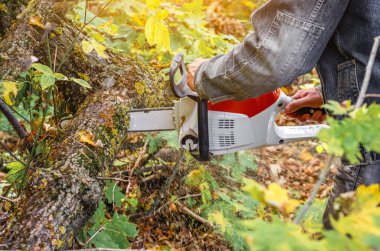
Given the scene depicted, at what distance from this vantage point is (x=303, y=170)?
3777 mm

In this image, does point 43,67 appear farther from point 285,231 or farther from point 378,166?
point 378,166

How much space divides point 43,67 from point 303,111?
138 cm

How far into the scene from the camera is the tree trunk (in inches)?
59.6

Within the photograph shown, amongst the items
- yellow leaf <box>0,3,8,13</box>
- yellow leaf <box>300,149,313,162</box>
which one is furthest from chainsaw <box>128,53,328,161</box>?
yellow leaf <box>300,149,313,162</box>

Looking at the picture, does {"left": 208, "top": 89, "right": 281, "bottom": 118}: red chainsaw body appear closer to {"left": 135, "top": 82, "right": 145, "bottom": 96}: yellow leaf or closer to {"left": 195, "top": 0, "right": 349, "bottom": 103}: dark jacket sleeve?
{"left": 195, "top": 0, "right": 349, "bottom": 103}: dark jacket sleeve

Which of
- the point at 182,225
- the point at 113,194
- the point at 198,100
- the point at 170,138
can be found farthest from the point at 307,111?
the point at 113,194

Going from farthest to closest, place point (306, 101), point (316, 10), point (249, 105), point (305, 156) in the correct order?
point (305, 156), point (306, 101), point (249, 105), point (316, 10)

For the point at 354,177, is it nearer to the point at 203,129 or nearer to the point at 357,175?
the point at 357,175

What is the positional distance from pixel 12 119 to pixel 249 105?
1.20 metres

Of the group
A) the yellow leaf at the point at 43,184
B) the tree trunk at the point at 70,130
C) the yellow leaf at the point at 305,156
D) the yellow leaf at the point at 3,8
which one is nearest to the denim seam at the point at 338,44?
the tree trunk at the point at 70,130

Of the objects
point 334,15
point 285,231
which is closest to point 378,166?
point 334,15

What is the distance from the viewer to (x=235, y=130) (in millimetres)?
2031

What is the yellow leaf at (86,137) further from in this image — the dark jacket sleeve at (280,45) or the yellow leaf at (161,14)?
the yellow leaf at (161,14)

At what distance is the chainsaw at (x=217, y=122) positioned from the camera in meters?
1.95
